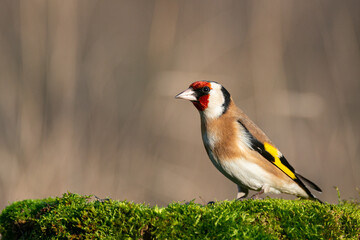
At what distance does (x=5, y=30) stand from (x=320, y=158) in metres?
4.93

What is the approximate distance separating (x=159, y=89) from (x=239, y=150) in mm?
2577

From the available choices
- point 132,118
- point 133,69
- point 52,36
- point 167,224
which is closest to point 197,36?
point 133,69

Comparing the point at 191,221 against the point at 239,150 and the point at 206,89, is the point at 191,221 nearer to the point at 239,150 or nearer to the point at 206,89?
the point at 239,150

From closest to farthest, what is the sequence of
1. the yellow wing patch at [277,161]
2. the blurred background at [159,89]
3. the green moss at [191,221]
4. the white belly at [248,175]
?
the green moss at [191,221] → the white belly at [248,175] → the yellow wing patch at [277,161] → the blurred background at [159,89]

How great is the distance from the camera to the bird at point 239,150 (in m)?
4.07

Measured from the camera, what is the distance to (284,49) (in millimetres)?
7480

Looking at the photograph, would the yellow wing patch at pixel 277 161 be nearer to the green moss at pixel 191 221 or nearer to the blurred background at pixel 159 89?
the green moss at pixel 191 221

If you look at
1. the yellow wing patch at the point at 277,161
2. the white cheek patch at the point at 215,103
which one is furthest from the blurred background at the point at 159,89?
the yellow wing patch at the point at 277,161

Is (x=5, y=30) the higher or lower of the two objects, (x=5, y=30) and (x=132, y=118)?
the higher

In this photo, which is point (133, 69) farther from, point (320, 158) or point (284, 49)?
point (320, 158)

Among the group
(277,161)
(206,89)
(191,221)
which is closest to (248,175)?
(277,161)

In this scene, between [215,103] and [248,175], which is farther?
[215,103]

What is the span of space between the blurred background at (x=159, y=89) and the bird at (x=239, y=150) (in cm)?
206

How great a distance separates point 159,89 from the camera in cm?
645
